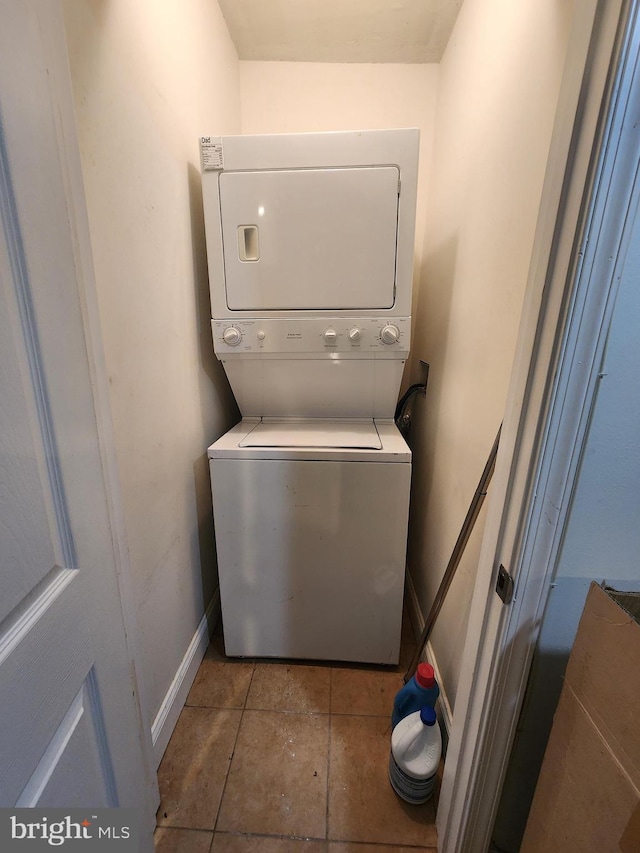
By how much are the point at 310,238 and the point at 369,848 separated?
73.2 inches

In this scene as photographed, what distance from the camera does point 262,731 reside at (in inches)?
50.6

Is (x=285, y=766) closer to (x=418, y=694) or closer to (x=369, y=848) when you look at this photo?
(x=369, y=848)

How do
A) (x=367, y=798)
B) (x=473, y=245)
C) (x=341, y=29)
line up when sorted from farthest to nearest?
(x=341, y=29) → (x=473, y=245) → (x=367, y=798)

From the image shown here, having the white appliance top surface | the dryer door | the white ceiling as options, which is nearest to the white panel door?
the white appliance top surface

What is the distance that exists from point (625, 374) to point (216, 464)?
3.78ft

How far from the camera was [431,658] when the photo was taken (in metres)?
1.44

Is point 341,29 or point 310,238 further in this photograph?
point 341,29

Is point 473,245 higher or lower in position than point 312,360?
higher

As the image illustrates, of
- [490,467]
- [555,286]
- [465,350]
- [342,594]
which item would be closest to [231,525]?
[342,594]

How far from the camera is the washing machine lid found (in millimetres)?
1365

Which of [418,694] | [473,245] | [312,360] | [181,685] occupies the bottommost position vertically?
[181,685]

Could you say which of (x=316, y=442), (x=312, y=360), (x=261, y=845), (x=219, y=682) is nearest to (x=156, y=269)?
(x=312, y=360)

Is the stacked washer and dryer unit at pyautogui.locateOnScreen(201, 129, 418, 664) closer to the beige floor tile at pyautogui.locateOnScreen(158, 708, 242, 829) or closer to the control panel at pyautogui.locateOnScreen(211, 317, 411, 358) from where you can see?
the control panel at pyautogui.locateOnScreen(211, 317, 411, 358)

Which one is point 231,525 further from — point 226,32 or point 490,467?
point 226,32
